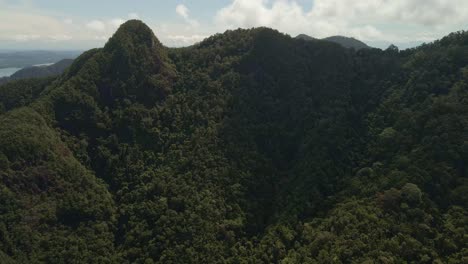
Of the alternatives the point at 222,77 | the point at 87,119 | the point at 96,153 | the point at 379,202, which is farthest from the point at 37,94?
the point at 379,202

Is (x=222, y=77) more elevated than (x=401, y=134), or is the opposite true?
(x=222, y=77)

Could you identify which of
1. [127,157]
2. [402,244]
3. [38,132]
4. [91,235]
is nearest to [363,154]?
[402,244]

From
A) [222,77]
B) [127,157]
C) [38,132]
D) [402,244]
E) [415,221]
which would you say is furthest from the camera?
[222,77]

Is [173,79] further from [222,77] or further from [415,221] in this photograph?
[415,221]

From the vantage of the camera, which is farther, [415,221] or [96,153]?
[96,153]

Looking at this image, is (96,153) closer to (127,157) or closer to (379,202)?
(127,157)

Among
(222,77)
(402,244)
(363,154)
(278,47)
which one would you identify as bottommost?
(402,244)

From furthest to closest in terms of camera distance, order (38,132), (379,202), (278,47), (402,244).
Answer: (278,47) < (38,132) < (379,202) < (402,244)
